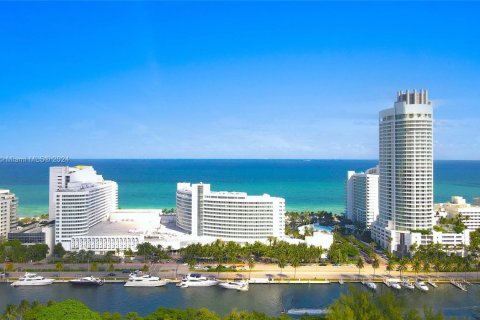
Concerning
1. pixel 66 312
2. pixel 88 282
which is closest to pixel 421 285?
pixel 66 312

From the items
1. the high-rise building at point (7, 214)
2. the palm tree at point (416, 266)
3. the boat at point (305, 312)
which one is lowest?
the boat at point (305, 312)

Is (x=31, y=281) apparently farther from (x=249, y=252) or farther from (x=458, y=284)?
(x=458, y=284)

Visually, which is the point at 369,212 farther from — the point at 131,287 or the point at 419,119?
the point at 131,287

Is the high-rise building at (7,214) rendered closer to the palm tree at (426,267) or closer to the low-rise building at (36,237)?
the low-rise building at (36,237)

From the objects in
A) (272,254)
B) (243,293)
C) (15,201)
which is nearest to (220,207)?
(272,254)

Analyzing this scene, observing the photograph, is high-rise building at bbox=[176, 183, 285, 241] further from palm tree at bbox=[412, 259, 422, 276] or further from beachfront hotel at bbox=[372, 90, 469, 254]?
palm tree at bbox=[412, 259, 422, 276]

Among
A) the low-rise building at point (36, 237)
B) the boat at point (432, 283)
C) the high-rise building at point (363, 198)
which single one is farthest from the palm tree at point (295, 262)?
the low-rise building at point (36, 237)

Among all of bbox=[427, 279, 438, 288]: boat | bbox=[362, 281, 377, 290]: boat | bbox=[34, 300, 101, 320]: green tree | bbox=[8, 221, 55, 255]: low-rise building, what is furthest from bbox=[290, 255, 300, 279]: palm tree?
bbox=[8, 221, 55, 255]: low-rise building
